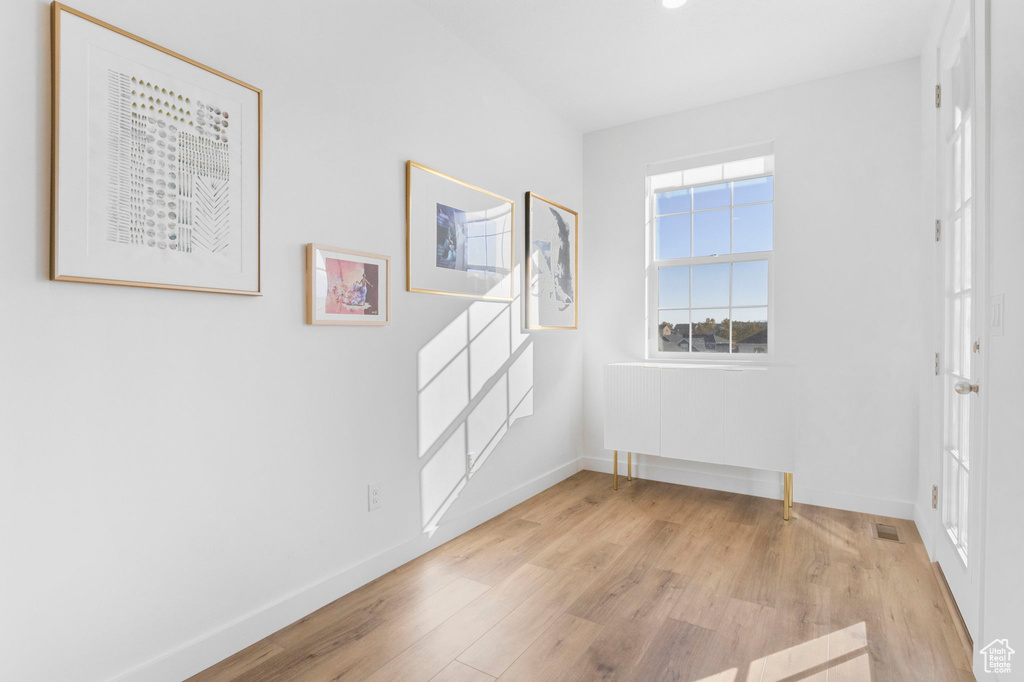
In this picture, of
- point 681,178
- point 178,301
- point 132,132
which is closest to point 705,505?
point 681,178

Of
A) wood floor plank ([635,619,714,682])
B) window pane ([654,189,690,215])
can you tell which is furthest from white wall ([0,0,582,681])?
window pane ([654,189,690,215])

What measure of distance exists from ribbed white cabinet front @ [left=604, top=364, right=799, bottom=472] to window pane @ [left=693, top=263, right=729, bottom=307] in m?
0.60

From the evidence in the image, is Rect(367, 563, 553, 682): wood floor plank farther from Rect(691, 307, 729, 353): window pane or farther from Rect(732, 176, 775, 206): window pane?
Rect(732, 176, 775, 206): window pane

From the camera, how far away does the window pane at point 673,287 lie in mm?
3793

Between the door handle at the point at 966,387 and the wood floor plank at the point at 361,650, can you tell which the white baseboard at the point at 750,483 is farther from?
the wood floor plank at the point at 361,650

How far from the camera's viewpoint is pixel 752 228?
356 cm

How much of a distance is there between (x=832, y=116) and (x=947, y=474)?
7.07 feet

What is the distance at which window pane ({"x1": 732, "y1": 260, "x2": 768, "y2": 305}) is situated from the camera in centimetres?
352

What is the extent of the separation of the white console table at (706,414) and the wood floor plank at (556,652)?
65.3 inches

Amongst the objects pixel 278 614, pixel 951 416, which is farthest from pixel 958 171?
Result: pixel 278 614

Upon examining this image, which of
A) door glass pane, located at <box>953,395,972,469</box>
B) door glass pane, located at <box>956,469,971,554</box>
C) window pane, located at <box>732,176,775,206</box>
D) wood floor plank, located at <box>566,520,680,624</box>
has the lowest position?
wood floor plank, located at <box>566,520,680,624</box>

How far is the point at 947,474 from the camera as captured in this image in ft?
7.61

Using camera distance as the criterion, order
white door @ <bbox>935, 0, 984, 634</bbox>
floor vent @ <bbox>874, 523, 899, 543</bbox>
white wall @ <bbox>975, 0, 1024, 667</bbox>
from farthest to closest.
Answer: floor vent @ <bbox>874, 523, 899, 543</bbox> → white door @ <bbox>935, 0, 984, 634</bbox> → white wall @ <bbox>975, 0, 1024, 667</bbox>

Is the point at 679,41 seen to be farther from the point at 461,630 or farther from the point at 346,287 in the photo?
the point at 461,630
